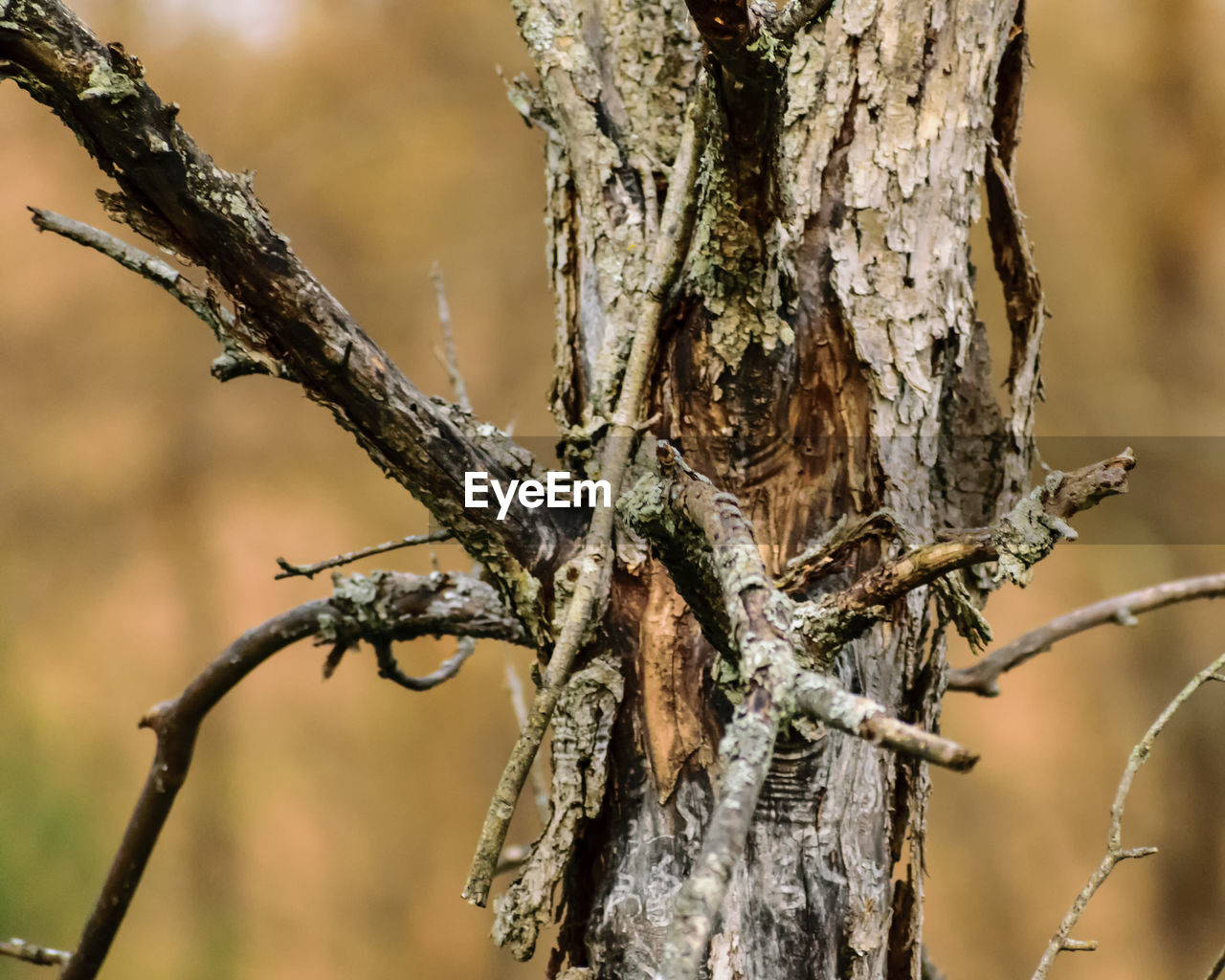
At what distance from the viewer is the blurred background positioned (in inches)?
81.7

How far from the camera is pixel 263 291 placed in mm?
487

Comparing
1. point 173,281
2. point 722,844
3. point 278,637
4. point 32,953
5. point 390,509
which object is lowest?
point 32,953

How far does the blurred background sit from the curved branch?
154 centimetres

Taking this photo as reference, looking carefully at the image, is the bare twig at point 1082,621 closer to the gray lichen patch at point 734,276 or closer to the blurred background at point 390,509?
the gray lichen patch at point 734,276

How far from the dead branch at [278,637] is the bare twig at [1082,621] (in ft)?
1.34

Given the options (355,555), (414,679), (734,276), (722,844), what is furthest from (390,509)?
(722,844)

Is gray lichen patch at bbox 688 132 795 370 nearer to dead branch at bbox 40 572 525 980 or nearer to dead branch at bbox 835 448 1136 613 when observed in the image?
dead branch at bbox 835 448 1136 613

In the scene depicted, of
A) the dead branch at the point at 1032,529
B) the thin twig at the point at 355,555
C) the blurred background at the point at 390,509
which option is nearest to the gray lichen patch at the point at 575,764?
the thin twig at the point at 355,555

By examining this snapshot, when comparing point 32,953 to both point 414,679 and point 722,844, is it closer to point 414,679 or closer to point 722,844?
point 414,679

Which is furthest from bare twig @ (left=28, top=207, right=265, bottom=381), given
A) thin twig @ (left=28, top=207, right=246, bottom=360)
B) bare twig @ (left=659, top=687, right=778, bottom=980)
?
bare twig @ (left=659, top=687, right=778, bottom=980)

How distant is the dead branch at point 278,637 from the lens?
76cm

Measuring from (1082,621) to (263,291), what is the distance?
0.74 metres

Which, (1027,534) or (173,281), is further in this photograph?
(173,281)

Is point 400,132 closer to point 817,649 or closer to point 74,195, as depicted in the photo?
point 74,195
